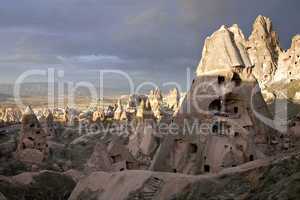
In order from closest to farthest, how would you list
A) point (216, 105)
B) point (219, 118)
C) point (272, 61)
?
point (219, 118), point (216, 105), point (272, 61)

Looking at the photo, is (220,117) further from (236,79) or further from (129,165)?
(129,165)

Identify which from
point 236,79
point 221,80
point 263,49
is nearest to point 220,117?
point 221,80

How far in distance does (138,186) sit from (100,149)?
54.4 feet

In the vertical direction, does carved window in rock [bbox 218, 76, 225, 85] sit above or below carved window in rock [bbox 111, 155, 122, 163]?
above

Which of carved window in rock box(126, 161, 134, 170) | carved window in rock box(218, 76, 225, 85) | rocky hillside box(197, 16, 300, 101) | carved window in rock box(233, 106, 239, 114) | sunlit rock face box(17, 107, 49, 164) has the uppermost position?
rocky hillside box(197, 16, 300, 101)

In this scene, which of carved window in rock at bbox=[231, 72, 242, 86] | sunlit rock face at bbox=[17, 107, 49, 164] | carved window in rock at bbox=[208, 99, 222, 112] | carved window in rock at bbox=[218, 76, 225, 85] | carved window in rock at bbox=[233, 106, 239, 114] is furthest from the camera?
sunlit rock face at bbox=[17, 107, 49, 164]

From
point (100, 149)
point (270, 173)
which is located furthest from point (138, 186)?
point (100, 149)

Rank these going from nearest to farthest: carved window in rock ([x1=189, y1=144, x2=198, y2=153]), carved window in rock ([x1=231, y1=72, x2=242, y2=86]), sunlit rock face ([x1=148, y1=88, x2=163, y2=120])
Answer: carved window in rock ([x1=189, y1=144, x2=198, y2=153])
carved window in rock ([x1=231, y1=72, x2=242, y2=86])
sunlit rock face ([x1=148, y1=88, x2=163, y2=120])

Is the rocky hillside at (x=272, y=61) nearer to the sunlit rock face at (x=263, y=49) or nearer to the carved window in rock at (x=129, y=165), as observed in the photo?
the sunlit rock face at (x=263, y=49)

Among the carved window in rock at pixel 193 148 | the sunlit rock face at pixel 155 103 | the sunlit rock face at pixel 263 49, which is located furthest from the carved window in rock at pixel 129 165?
the sunlit rock face at pixel 263 49

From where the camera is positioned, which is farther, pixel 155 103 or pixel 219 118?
pixel 155 103

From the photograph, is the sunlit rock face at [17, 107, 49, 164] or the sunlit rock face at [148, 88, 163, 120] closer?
the sunlit rock face at [17, 107, 49, 164]

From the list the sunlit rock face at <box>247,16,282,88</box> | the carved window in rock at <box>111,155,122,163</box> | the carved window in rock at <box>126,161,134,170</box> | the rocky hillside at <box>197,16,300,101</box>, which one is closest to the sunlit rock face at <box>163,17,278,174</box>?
the carved window in rock at <box>126,161,134,170</box>

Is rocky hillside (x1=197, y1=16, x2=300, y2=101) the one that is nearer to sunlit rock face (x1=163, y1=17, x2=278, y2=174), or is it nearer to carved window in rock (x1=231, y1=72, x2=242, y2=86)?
sunlit rock face (x1=163, y1=17, x2=278, y2=174)
